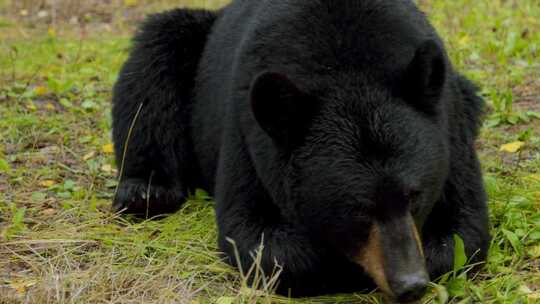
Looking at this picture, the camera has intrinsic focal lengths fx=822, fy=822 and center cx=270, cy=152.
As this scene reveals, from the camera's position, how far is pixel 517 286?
3920mm

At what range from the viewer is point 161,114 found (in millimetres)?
5527

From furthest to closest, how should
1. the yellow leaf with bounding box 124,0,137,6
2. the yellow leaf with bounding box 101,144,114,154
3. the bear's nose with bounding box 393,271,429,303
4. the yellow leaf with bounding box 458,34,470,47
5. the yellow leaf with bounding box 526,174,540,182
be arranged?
1. the yellow leaf with bounding box 124,0,137,6
2. the yellow leaf with bounding box 458,34,470,47
3. the yellow leaf with bounding box 101,144,114,154
4. the yellow leaf with bounding box 526,174,540,182
5. the bear's nose with bounding box 393,271,429,303

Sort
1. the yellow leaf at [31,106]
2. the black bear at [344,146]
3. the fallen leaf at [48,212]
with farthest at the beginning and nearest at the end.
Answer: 1. the yellow leaf at [31,106]
2. the fallen leaf at [48,212]
3. the black bear at [344,146]

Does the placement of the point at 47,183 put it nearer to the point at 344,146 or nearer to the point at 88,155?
the point at 88,155

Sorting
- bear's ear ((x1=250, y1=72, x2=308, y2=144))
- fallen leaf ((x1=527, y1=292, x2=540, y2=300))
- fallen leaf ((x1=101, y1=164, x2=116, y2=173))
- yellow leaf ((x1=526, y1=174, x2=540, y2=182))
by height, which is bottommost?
fallen leaf ((x1=101, y1=164, x2=116, y2=173))

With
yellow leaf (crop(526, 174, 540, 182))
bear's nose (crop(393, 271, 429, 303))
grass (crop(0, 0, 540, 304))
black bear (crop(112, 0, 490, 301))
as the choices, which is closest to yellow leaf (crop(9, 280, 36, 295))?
grass (crop(0, 0, 540, 304))

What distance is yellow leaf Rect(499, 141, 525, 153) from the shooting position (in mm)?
5703

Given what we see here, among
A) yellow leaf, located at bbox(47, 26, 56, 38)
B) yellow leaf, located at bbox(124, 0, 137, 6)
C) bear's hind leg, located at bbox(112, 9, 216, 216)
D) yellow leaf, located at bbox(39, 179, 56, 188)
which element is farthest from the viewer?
yellow leaf, located at bbox(124, 0, 137, 6)

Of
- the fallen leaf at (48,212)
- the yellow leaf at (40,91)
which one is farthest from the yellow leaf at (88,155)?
the yellow leaf at (40,91)

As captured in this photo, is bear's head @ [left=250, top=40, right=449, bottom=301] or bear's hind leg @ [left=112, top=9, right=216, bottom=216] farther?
bear's hind leg @ [left=112, top=9, right=216, bottom=216]

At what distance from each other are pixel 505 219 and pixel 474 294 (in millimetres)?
845

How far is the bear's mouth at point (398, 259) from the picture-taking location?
133 inches

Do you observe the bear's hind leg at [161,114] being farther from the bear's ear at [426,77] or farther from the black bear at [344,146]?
the bear's ear at [426,77]

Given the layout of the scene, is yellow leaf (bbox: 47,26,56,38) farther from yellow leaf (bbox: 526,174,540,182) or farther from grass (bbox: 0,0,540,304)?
yellow leaf (bbox: 526,174,540,182)
